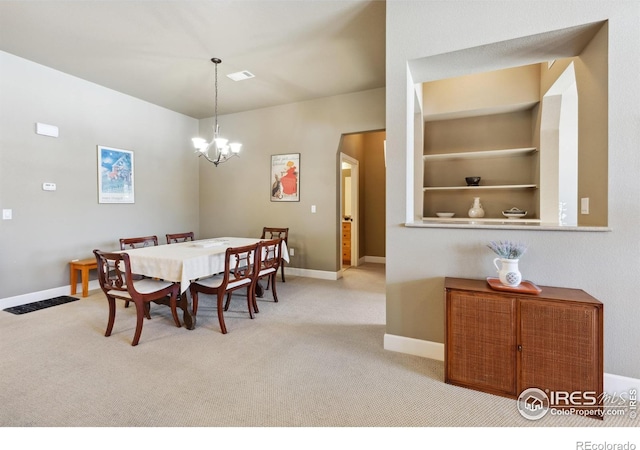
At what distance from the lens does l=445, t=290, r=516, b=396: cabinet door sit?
1.84 metres

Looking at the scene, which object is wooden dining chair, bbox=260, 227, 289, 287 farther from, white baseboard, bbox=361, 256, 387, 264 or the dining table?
white baseboard, bbox=361, 256, 387, 264

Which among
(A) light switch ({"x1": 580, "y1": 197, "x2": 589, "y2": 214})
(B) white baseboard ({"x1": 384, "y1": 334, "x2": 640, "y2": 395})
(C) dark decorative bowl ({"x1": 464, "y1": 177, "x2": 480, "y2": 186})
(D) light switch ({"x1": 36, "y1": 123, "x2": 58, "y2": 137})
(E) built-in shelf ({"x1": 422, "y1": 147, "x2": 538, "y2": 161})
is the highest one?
(D) light switch ({"x1": 36, "y1": 123, "x2": 58, "y2": 137})

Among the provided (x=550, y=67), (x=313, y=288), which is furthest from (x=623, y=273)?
(x=313, y=288)

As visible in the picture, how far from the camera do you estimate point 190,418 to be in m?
1.68

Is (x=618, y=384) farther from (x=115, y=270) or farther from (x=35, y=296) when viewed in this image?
(x=35, y=296)

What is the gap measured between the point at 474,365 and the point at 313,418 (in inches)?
41.0

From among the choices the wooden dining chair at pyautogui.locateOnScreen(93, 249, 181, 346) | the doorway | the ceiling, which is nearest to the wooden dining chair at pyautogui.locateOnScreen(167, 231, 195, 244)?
the wooden dining chair at pyautogui.locateOnScreen(93, 249, 181, 346)

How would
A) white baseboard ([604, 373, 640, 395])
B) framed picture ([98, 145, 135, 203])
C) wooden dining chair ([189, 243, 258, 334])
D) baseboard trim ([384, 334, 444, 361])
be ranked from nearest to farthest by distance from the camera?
white baseboard ([604, 373, 640, 395]), baseboard trim ([384, 334, 444, 361]), wooden dining chair ([189, 243, 258, 334]), framed picture ([98, 145, 135, 203])

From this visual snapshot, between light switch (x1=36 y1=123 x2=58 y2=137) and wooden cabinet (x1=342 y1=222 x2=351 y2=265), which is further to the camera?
wooden cabinet (x1=342 y1=222 x2=351 y2=265)

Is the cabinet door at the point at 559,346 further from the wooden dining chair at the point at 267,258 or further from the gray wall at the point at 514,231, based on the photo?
the wooden dining chair at the point at 267,258

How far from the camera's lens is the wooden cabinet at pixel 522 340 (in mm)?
1683

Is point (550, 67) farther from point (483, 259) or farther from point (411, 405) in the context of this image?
point (411, 405)

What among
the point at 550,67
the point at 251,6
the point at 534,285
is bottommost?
the point at 534,285

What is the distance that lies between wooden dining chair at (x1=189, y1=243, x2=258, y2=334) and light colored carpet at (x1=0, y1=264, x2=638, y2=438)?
0.24 meters
